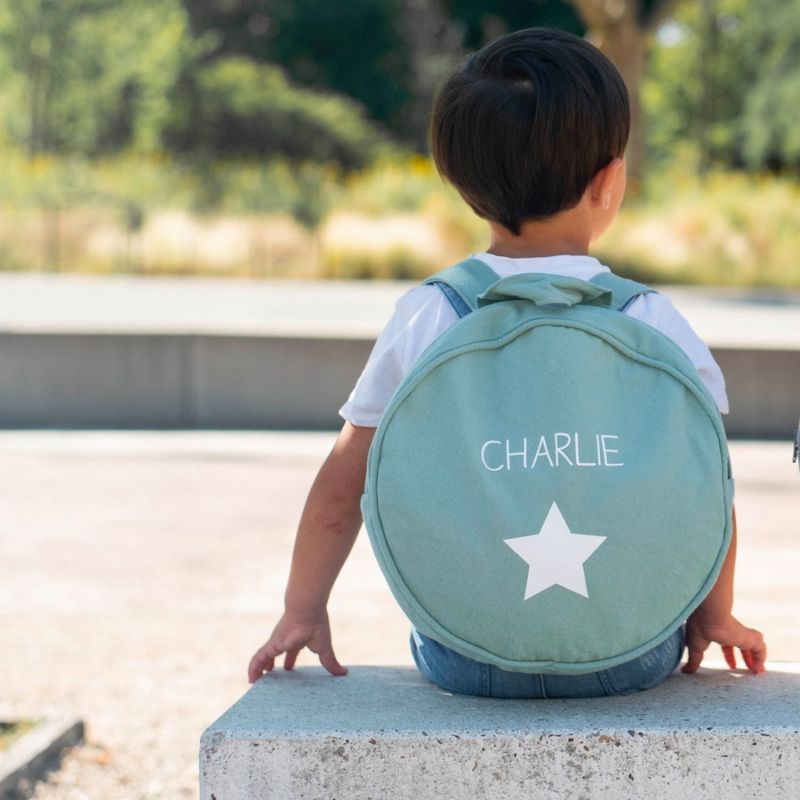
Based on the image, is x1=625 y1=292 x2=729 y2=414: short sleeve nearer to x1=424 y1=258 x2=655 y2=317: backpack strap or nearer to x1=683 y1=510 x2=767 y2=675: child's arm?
x1=424 y1=258 x2=655 y2=317: backpack strap

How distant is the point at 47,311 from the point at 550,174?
1079 centimetres

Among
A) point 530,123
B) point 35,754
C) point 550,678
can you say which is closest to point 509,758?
point 550,678

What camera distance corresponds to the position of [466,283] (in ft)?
6.68

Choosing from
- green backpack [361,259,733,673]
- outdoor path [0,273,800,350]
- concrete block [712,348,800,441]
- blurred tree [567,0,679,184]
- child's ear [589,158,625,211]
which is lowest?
outdoor path [0,273,800,350]

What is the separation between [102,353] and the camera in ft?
27.0

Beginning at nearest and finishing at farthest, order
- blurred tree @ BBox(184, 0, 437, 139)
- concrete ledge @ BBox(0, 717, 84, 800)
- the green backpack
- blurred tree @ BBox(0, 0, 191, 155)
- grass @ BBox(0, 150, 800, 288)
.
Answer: the green backpack → concrete ledge @ BBox(0, 717, 84, 800) → grass @ BBox(0, 150, 800, 288) → blurred tree @ BBox(0, 0, 191, 155) → blurred tree @ BBox(184, 0, 437, 139)

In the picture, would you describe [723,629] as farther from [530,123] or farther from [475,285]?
[530,123]

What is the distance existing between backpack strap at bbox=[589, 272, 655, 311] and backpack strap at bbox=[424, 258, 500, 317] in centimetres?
Result: 14

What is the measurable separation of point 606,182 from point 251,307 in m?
11.5

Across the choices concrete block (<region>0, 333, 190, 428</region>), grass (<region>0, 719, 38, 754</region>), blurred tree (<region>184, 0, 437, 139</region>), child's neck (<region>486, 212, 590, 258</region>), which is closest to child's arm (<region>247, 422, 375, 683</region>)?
child's neck (<region>486, 212, 590, 258</region>)

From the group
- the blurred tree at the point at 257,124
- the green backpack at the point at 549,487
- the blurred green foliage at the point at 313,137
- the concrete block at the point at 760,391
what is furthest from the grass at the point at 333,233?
the green backpack at the point at 549,487

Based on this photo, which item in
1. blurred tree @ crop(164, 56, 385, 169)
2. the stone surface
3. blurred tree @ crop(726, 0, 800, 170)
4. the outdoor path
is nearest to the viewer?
the stone surface

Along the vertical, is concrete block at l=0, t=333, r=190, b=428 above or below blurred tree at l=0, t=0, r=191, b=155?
below

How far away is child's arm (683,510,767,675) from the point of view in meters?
2.05
